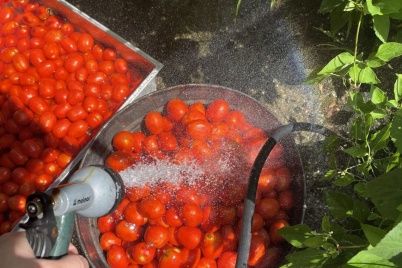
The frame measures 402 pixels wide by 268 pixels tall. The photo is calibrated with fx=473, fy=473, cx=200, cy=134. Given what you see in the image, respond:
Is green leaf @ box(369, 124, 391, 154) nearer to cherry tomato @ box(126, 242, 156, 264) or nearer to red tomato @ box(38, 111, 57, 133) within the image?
cherry tomato @ box(126, 242, 156, 264)

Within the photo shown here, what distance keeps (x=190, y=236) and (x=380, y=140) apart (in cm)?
70

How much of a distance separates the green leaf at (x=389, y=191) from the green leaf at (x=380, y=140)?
28 cm

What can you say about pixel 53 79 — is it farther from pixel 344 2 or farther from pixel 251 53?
pixel 344 2

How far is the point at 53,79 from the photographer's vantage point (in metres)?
2.00

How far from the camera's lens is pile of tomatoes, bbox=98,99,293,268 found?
163cm

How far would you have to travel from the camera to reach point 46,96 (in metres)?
1.96

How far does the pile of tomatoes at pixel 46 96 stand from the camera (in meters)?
1.91

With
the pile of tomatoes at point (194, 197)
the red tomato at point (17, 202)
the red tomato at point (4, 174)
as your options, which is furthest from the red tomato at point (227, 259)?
the red tomato at point (4, 174)

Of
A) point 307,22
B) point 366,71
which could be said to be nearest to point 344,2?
point 366,71

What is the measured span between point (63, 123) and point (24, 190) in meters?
0.31

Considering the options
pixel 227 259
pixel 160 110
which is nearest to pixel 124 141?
pixel 160 110

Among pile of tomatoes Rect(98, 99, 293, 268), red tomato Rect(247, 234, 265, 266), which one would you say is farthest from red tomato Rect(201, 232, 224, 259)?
red tomato Rect(247, 234, 265, 266)

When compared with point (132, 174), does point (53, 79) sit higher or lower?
lower

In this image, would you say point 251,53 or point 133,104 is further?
point 251,53
